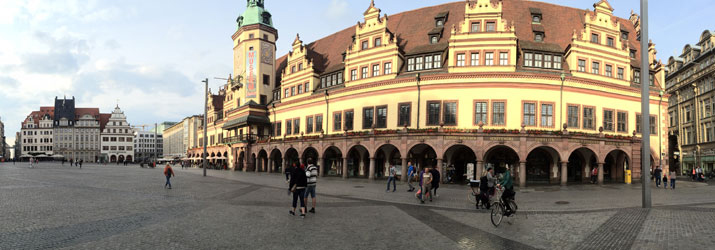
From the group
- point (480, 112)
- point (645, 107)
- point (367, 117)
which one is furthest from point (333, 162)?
point (645, 107)

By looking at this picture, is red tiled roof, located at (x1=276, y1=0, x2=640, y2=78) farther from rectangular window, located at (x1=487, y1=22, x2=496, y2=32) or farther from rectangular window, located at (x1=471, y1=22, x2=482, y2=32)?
rectangular window, located at (x1=471, y1=22, x2=482, y2=32)

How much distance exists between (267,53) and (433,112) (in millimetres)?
29302

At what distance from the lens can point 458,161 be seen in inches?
1292

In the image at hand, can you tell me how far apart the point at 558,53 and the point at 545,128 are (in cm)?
657

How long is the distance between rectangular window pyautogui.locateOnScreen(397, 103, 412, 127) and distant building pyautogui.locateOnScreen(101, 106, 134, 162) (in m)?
119

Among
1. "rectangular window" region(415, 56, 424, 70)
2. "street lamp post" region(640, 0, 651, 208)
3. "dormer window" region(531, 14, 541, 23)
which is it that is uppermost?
"dormer window" region(531, 14, 541, 23)

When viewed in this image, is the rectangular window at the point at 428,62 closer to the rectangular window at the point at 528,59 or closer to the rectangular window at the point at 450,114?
the rectangular window at the point at 450,114

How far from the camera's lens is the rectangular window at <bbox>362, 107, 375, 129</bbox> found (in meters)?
36.4

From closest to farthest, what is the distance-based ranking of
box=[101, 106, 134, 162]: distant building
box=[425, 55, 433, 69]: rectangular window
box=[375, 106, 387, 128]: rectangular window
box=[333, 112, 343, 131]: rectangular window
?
1. box=[425, 55, 433, 69]: rectangular window
2. box=[375, 106, 387, 128]: rectangular window
3. box=[333, 112, 343, 131]: rectangular window
4. box=[101, 106, 134, 162]: distant building

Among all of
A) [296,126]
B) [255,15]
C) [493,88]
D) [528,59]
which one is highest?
[255,15]

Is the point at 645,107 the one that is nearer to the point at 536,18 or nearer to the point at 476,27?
the point at 476,27

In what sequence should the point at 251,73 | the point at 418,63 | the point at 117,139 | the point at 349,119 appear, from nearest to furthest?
1. the point at 418,63
2. the point at 349,119
3. the point at 251,73
4. the point at 117,139

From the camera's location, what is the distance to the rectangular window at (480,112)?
31078 millimetres

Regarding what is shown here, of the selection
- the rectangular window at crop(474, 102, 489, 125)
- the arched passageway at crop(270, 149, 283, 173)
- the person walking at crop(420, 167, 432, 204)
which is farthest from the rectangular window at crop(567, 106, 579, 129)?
the arched passageway at crop(270, 149, 283, 173)
